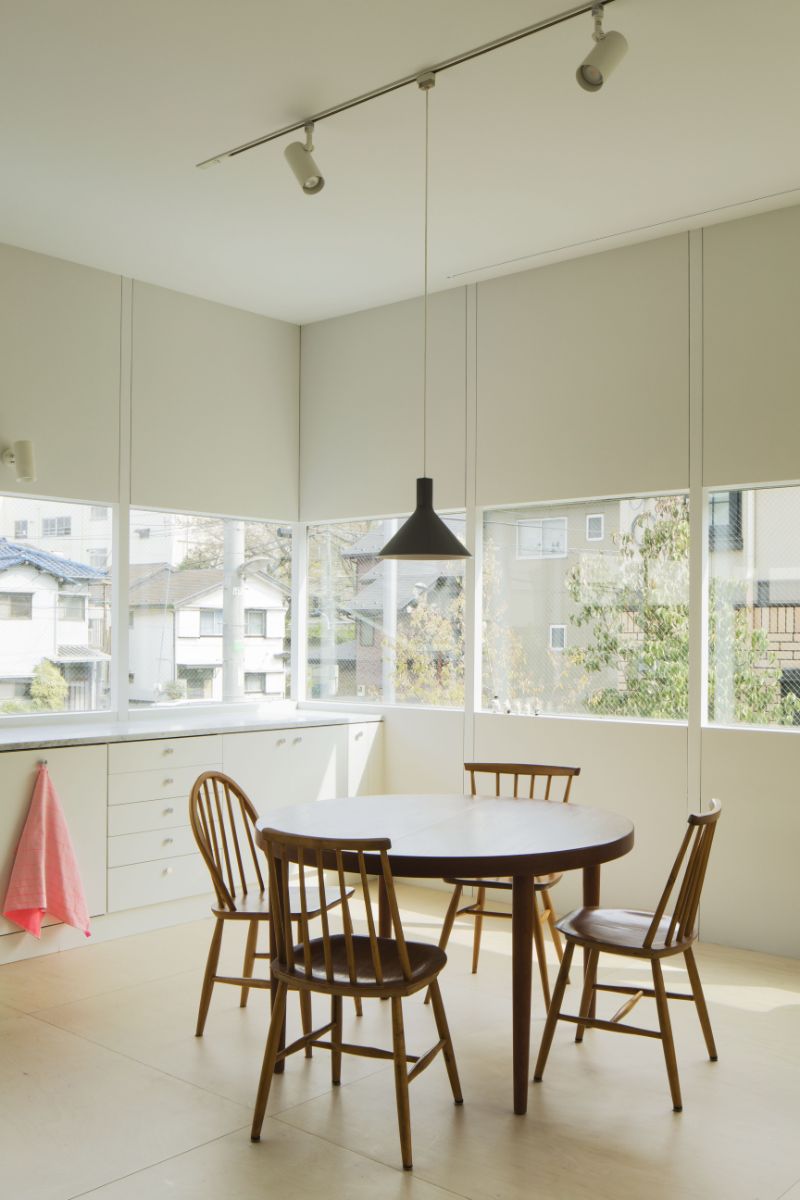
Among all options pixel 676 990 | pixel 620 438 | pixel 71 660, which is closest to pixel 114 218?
pixel 71 660

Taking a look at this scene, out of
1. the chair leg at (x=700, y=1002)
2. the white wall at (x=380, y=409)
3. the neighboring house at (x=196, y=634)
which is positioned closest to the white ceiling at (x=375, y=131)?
the white wall at (x=380, y=409)

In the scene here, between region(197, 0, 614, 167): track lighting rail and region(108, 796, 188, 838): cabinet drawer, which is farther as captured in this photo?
region(108, 796, 188, 838): cabinet drawer

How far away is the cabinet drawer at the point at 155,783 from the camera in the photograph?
450cm

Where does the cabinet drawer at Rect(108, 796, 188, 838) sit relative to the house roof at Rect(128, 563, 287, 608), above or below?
below

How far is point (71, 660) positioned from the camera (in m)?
5.04

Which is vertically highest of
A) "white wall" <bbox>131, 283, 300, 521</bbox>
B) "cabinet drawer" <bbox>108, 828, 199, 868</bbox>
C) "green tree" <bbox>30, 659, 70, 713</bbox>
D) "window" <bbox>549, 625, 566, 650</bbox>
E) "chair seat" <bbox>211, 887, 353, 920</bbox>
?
"white wall" <bbox>131, 283, 300, 521</bbox>

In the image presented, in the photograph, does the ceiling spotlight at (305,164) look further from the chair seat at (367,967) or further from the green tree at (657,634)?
the chair seat at (367,967)

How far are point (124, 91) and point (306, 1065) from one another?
10.4 ft

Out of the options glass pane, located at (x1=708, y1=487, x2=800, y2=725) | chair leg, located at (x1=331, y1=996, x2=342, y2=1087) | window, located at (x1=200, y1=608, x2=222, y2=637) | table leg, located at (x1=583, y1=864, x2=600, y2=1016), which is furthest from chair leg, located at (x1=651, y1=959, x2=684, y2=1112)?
window, located at (x1=200, y1=608, x2=222, y2=637)

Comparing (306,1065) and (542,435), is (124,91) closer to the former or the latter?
(542,435)

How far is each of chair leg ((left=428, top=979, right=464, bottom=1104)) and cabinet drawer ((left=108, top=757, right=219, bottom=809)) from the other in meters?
2.07

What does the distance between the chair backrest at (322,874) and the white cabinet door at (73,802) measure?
1749mm

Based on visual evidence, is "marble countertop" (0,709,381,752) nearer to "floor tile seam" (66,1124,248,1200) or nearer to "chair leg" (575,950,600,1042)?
"floor tile seam" (66,1124,248,1200)

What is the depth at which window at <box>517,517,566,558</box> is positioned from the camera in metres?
5.07
